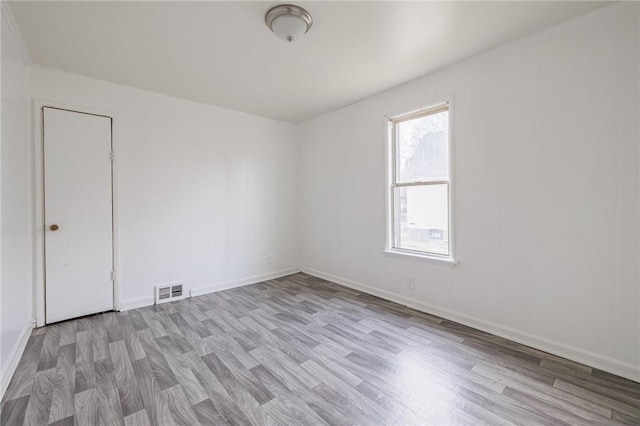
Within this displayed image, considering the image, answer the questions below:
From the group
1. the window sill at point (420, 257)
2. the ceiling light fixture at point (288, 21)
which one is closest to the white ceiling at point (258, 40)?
the ceiling light fixture at point (288, 21)

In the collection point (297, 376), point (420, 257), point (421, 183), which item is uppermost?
point (421, 183)

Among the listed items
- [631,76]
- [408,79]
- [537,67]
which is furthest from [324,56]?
[631,76]

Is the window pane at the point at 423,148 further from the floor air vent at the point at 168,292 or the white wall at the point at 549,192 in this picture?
the floor air vent at the point at 168,292

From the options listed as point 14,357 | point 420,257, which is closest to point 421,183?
point 420,257

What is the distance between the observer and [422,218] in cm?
331

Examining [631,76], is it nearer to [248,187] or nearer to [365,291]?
[365,291]

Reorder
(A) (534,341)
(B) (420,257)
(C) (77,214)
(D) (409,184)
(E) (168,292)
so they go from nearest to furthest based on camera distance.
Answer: (A) (534,341)
(C) (77,214)
(B) (420,257)
(D) (409,184)
(E) (168,292)

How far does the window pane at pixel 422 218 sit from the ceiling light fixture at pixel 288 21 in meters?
2.11

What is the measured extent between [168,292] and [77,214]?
4.48ft

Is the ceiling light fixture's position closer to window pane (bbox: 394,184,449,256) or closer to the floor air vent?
window pane (bbox: 394,184,449,256)

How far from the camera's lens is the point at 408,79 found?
3.19 meters

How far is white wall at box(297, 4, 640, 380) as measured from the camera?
1994 millimetres

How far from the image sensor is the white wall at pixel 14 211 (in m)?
1.98

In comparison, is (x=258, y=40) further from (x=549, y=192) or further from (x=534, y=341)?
(x=534, y=341)
